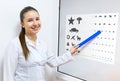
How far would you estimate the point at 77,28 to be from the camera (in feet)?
4.55

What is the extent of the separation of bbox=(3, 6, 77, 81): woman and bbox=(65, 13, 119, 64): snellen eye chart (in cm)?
15

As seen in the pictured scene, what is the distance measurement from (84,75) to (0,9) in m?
0.80

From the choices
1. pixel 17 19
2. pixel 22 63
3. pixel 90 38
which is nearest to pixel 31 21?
pixel 17 19

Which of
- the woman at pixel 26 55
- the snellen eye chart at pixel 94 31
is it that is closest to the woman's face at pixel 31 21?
the woman at pixel 26 55

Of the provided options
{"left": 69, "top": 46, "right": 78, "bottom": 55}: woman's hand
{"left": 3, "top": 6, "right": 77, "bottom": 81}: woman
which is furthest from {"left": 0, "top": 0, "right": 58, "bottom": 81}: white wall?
{"left": 69, "top": 46, "right": 78, "bottom": 55}: woman's hand

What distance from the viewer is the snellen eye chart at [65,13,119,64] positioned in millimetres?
1143

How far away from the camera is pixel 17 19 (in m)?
1.40

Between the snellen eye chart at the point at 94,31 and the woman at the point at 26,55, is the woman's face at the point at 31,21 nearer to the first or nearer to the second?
the woman at the point at 26,55

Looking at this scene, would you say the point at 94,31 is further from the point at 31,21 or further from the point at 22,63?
the point at 22,63

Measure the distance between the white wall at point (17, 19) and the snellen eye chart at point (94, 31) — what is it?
0.20m

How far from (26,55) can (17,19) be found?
1.08ft

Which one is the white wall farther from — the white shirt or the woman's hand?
the woman's hand

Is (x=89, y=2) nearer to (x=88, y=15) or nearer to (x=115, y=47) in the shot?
(x=88, y=15)

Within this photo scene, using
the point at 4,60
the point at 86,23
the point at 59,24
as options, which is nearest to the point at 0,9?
the point at 4,60
